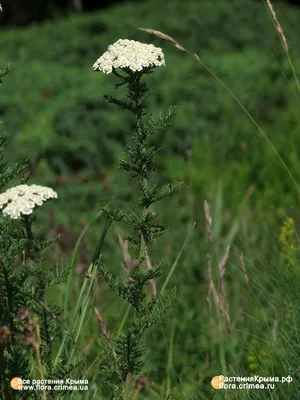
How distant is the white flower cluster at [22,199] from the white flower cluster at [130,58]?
38 cm

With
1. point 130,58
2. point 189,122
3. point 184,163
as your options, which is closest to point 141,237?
point 130,58

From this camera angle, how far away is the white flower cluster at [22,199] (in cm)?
188

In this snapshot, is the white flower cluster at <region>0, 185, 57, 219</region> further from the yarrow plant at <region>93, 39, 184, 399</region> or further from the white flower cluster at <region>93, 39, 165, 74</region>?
the white flower cluster at <region>93, 39, 165, 74</region>

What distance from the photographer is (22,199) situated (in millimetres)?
1914

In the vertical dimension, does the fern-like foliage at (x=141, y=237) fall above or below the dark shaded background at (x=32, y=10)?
above

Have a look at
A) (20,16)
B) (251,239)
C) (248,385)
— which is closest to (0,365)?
(248,385)

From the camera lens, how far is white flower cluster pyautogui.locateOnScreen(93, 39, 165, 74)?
2023 mm

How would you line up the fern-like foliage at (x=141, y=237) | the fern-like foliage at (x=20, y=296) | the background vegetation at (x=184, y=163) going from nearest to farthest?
the fern-like foliage at (x=20, y=296) < the fern-like foliage at (x=141, y=237) < the background vegetation at (x=184, y=163)

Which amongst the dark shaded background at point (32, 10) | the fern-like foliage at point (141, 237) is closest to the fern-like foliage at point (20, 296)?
the fern-like foliage at point (141, 237)

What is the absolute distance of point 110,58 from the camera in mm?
2084

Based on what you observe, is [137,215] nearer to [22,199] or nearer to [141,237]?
[141,237]

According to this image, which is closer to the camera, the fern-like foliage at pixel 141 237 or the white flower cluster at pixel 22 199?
the white flower cluster at pixel 22 199

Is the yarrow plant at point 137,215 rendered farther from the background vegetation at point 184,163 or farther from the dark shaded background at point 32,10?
the dark shaded background at point 32,10

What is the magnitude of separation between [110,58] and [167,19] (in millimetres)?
9826
